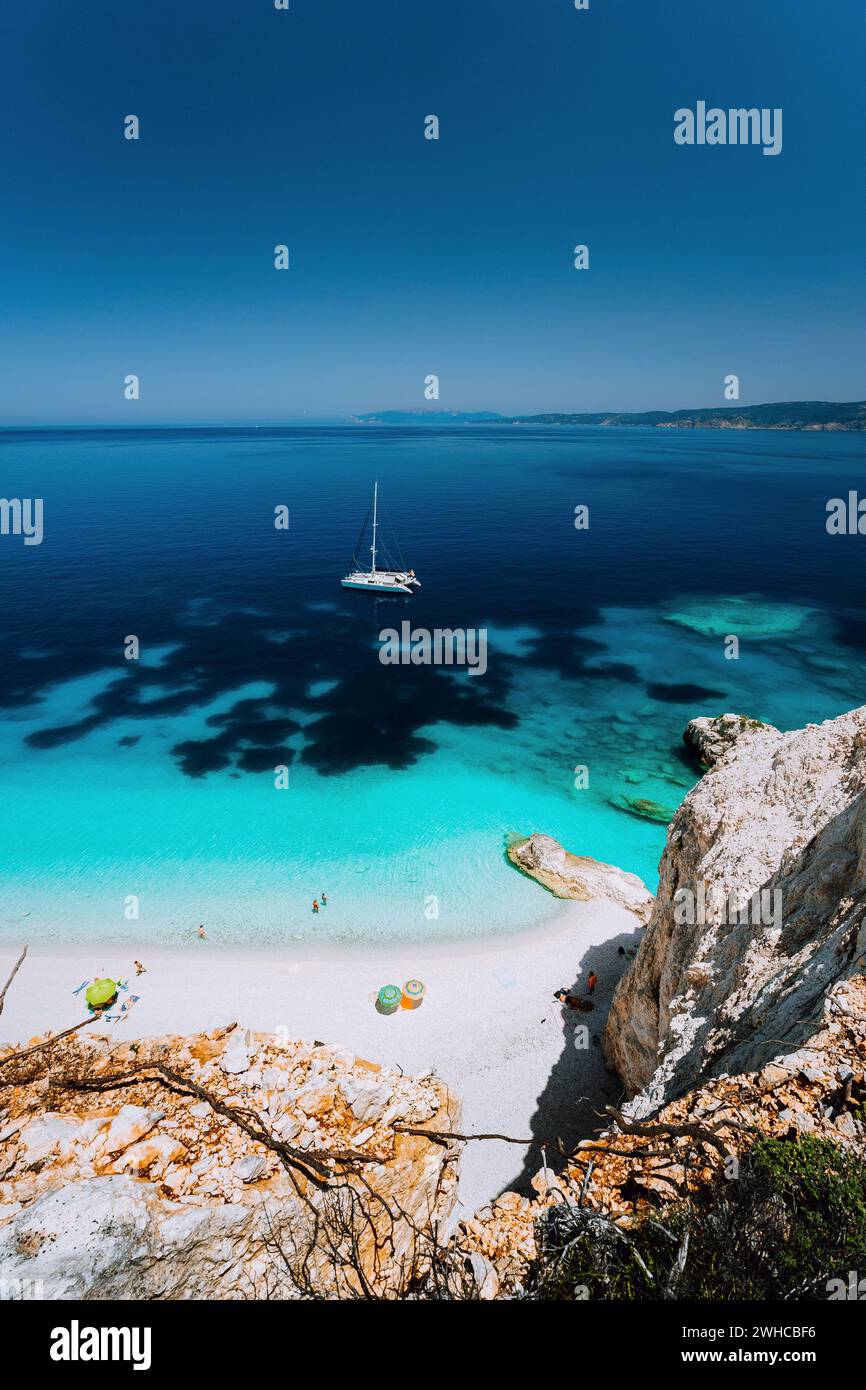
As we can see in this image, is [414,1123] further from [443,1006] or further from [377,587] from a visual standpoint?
[377,587]

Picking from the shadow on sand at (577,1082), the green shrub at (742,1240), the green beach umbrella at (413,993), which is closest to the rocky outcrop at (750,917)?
the shadow on sand at (577,1082)

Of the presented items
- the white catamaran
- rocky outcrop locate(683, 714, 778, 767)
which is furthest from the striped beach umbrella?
the white catamaran

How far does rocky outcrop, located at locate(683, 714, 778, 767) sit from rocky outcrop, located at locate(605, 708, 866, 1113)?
17184 mm

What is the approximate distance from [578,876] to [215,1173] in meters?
20.5

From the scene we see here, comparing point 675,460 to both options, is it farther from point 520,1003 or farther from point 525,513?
point 520,1003

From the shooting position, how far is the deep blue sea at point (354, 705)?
25828 millimetres

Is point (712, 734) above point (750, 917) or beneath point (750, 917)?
beneath

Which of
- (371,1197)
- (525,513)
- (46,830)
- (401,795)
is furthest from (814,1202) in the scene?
(525,513)

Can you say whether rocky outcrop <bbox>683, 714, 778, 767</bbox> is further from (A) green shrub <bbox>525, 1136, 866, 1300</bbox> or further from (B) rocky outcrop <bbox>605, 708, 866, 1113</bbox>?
(A) green shrub <bbox>525, 1136, 866, 1300</bbox>

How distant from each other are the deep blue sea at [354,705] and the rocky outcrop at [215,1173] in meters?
13.0

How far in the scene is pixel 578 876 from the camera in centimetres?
2580

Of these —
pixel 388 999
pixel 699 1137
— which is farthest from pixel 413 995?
pixel 699 1137

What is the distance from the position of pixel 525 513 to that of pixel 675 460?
11528 cm

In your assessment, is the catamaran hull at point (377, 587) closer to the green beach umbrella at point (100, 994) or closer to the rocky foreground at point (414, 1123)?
the green beach umbrella at point (100, 994)
